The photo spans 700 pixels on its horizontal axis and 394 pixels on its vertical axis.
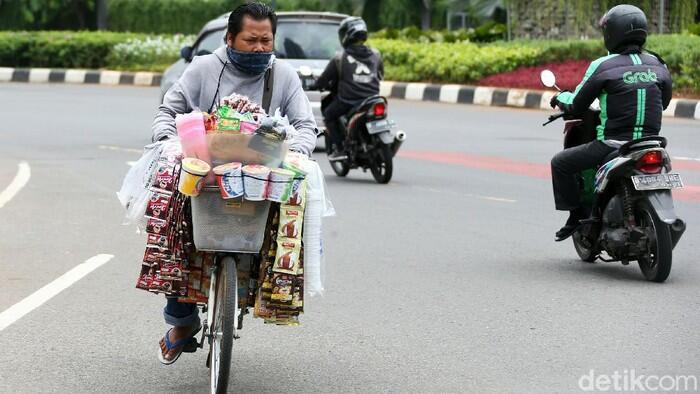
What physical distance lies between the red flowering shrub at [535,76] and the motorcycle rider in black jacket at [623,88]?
15900 millimetres

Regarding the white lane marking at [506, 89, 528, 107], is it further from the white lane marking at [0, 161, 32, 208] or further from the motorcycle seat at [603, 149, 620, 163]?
the motorcycle seat at [603, 149, 620, 163]

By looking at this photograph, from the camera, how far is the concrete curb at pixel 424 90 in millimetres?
23633

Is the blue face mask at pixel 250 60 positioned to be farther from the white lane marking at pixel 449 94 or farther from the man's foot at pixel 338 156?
the white lane marking at pixel 449 94

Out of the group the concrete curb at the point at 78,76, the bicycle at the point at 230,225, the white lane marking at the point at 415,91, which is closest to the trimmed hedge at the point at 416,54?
the white lane marking at the point at 415,91

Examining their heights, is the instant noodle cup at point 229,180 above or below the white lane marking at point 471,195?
above

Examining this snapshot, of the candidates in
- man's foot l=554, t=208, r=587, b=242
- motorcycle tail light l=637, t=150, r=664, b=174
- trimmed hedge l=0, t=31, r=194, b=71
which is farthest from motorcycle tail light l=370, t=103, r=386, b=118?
trimmed hedge l=0, t=31, r=194, b=71

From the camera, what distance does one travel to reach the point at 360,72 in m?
13.9

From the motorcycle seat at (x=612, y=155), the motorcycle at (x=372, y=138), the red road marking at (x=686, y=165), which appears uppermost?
the motorcycle seat at (x=612, y=155)

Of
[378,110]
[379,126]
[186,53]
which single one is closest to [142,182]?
[379,126]

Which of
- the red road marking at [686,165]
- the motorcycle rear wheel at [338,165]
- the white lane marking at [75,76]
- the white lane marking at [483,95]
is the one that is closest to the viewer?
the motorcycle rear wheel at [338,165]

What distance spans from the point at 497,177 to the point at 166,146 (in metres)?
9.40

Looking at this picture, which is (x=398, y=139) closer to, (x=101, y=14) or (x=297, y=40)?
(x=297, y=40)

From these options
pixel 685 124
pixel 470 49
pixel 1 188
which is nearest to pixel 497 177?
pixel 1 188

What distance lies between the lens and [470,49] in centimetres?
2823
